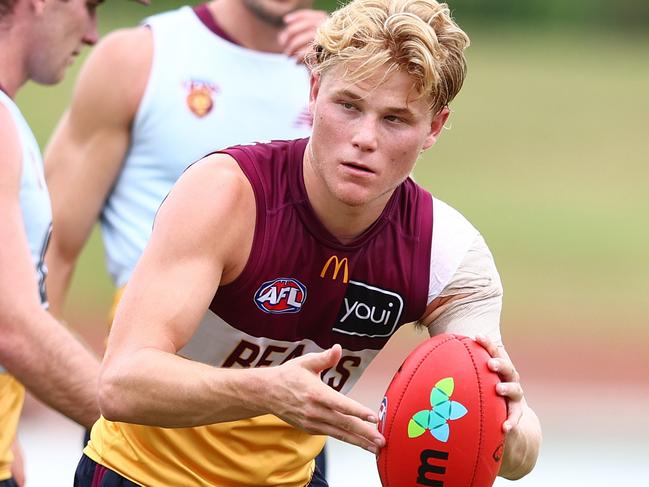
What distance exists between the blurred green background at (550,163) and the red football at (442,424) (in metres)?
2.52

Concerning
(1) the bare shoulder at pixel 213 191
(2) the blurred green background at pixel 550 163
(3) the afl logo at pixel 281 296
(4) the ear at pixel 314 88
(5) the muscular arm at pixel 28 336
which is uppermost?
(2) the blurred green background at pixel 550 163

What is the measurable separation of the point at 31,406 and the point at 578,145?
71.2ft

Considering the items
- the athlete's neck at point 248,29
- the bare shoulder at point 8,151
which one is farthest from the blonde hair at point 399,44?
the athlete's neck at point 248,29

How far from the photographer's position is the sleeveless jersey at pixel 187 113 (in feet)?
18.3

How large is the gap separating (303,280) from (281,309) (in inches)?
4.0

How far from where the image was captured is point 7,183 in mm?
4059

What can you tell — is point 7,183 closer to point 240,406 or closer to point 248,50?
point 240,406

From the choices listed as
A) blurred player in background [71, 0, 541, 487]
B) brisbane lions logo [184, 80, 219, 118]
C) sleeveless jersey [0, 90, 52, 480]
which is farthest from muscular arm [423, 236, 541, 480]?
brisbane lions logo [184, 80, 219, 118]

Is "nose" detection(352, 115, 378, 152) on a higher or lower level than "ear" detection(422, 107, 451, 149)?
lower

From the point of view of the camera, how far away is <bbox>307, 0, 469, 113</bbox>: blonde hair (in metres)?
3.61

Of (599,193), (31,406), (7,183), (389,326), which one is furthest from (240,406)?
(599,193)

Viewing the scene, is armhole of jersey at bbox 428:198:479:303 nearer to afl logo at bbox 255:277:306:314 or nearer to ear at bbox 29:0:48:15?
afl logo at bbox 255:277:306:314

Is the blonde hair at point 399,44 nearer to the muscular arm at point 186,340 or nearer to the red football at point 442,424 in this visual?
the muscular arm at point 186,340

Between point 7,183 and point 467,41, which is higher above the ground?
point 467,41
